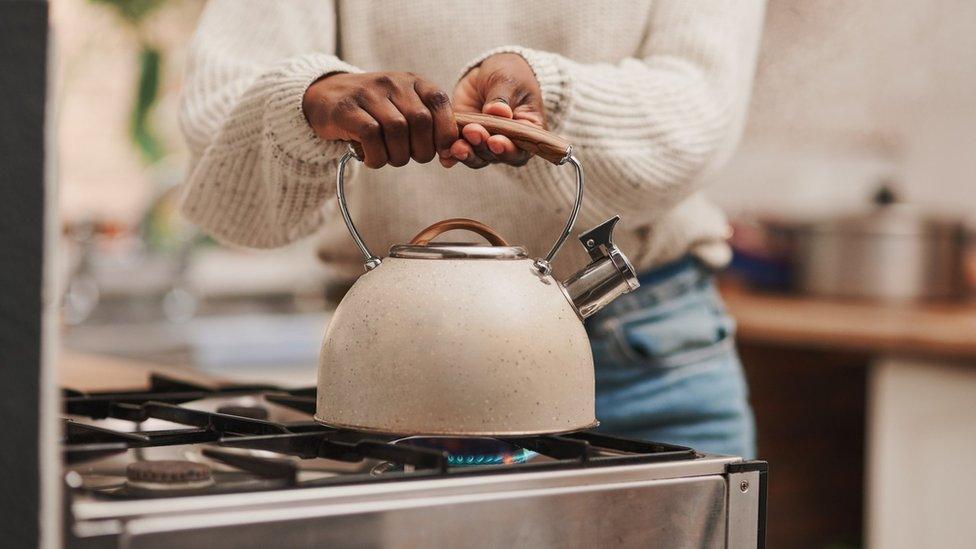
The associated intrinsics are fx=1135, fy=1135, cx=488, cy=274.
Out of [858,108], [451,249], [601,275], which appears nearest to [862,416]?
[858,108]

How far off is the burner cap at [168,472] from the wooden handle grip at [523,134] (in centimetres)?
28

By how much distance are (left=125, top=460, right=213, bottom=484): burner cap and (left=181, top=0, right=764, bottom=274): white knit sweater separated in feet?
0.92

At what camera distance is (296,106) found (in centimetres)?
84

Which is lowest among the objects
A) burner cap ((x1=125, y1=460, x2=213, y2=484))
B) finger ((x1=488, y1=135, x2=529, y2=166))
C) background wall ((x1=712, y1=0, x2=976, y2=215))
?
burner cap ((x1=125, y1=460, x2=213, y2=484))

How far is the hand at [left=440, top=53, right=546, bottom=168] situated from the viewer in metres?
0.76

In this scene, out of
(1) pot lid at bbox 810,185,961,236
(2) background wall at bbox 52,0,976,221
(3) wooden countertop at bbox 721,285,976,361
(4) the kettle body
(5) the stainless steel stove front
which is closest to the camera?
(5) the stainless steel stove front

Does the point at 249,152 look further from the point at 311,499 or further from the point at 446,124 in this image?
the point at 311,499

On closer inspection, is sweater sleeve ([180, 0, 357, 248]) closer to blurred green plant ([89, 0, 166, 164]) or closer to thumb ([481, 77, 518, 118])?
thumb ([481, 77, 518, 118])

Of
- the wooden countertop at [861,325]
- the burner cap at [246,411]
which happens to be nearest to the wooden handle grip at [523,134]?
the burner cap at [246,411]

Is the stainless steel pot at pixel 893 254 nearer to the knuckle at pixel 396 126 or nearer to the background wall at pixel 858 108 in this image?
the background wall at pixel 858 108

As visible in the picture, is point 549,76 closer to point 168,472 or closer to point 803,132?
point 168,472

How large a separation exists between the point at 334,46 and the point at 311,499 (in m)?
0.65

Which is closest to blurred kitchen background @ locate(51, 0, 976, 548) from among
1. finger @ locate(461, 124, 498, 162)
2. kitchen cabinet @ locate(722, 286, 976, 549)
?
kitchen cabinet @ locate(722, 286, 976, 549)

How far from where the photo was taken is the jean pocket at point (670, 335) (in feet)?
3.93
